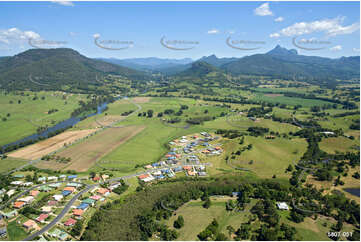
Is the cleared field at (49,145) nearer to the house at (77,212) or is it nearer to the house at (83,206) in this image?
the house at (83,206)

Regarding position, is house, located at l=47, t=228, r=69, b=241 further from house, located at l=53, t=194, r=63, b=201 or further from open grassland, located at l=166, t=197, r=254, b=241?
open grassland, located at l=166, t=197, r=254, b=241

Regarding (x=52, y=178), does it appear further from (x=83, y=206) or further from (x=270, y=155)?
(x=270, y=155)

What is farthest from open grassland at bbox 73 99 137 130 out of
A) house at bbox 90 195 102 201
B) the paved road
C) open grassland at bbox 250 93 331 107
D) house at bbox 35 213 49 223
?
open grassland at bbox 250 93 331 107

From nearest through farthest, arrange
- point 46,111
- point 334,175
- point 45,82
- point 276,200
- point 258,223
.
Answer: point 258,223
point 276,200
point 334,175
point 46,111
point 45,82

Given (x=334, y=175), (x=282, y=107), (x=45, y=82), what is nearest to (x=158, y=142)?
(x=334, y=175)

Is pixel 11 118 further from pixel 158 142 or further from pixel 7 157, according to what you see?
pixel 158 142
